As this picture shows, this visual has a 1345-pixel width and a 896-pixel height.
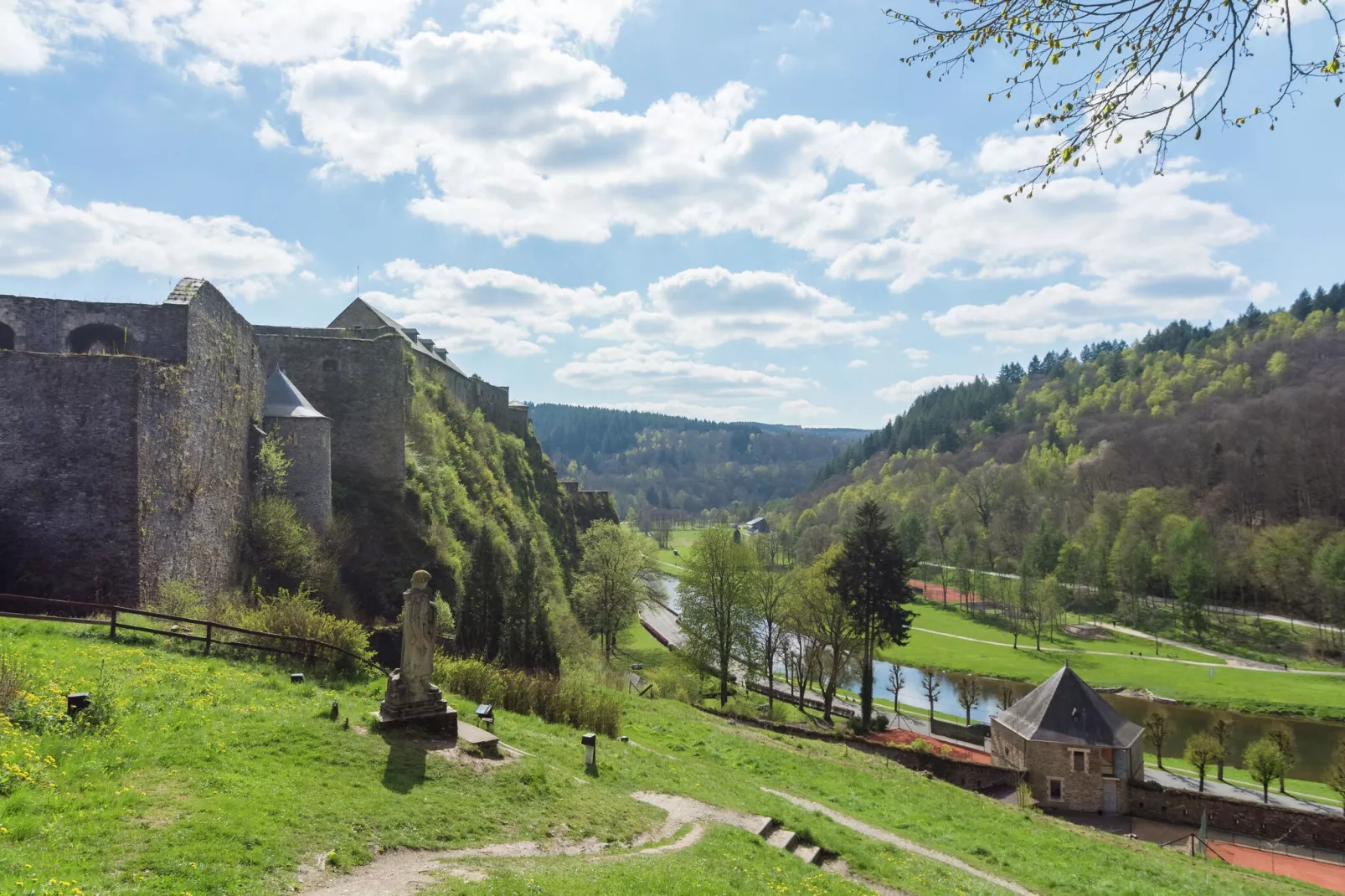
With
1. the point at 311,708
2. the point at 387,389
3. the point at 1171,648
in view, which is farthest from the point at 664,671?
the point at 1171,648

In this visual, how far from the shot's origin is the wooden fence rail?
14734mm

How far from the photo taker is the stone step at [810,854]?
13148 millimetres

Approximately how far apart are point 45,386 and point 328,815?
607 inches

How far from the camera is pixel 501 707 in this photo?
59.3 ft

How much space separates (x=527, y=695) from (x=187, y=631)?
7.66m

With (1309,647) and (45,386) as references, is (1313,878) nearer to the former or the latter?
(45,386)

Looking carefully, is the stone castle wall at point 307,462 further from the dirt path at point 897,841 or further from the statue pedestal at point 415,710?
the dirt path at point 897,841

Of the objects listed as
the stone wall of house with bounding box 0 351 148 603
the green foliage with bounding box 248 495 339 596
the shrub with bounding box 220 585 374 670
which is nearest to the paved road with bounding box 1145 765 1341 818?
the shrub with bounding box 220 585 374 670

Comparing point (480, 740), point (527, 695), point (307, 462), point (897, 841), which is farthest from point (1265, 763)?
point (307, 462)

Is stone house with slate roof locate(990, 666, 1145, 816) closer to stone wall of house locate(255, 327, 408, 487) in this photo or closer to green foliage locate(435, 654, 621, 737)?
green foliage locate(435, 654, 621, 737)

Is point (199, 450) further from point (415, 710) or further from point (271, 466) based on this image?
point (415, 710)

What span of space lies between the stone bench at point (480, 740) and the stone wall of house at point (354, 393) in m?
22.2

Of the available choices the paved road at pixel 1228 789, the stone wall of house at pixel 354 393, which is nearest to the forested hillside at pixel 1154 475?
the paved road at pixel 1228 789

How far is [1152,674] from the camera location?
60.8 meters
